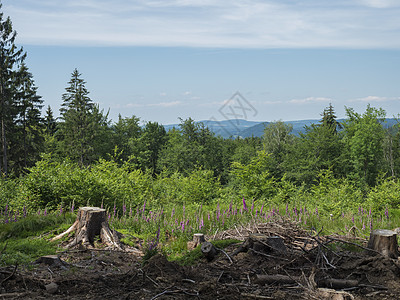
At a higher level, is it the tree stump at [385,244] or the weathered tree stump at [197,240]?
the tree stump at [385,244]

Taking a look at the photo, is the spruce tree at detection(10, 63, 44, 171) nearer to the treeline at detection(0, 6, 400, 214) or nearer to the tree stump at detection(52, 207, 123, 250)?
the treeline at detection(0, 6, 400, 214)

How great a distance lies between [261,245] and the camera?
568 cm

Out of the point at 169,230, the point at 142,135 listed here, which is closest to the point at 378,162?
the point at 142,135

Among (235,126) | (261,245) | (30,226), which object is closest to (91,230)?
(30,226)

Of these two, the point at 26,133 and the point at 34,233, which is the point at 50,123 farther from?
the point at 34,233

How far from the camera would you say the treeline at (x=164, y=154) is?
1225cm

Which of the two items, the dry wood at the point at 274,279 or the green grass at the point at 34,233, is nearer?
the dry wood at the point at 274,279

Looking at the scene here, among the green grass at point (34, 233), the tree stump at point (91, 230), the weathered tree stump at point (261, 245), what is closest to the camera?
the weathered tree stump at point (261, 245)

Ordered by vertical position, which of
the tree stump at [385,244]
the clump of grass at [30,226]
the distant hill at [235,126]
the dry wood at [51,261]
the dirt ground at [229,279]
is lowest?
the clump of grass at [30,226]

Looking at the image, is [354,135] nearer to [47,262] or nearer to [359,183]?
[359,183]

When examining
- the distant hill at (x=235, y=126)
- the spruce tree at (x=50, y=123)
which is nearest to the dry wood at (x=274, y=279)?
the distant hill at (x=235, y=126)

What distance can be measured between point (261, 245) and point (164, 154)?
5274 cm

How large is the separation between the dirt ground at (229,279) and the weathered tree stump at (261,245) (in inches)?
2.1

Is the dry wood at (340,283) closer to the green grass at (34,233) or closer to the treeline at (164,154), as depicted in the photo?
the green grass at (34,233)
